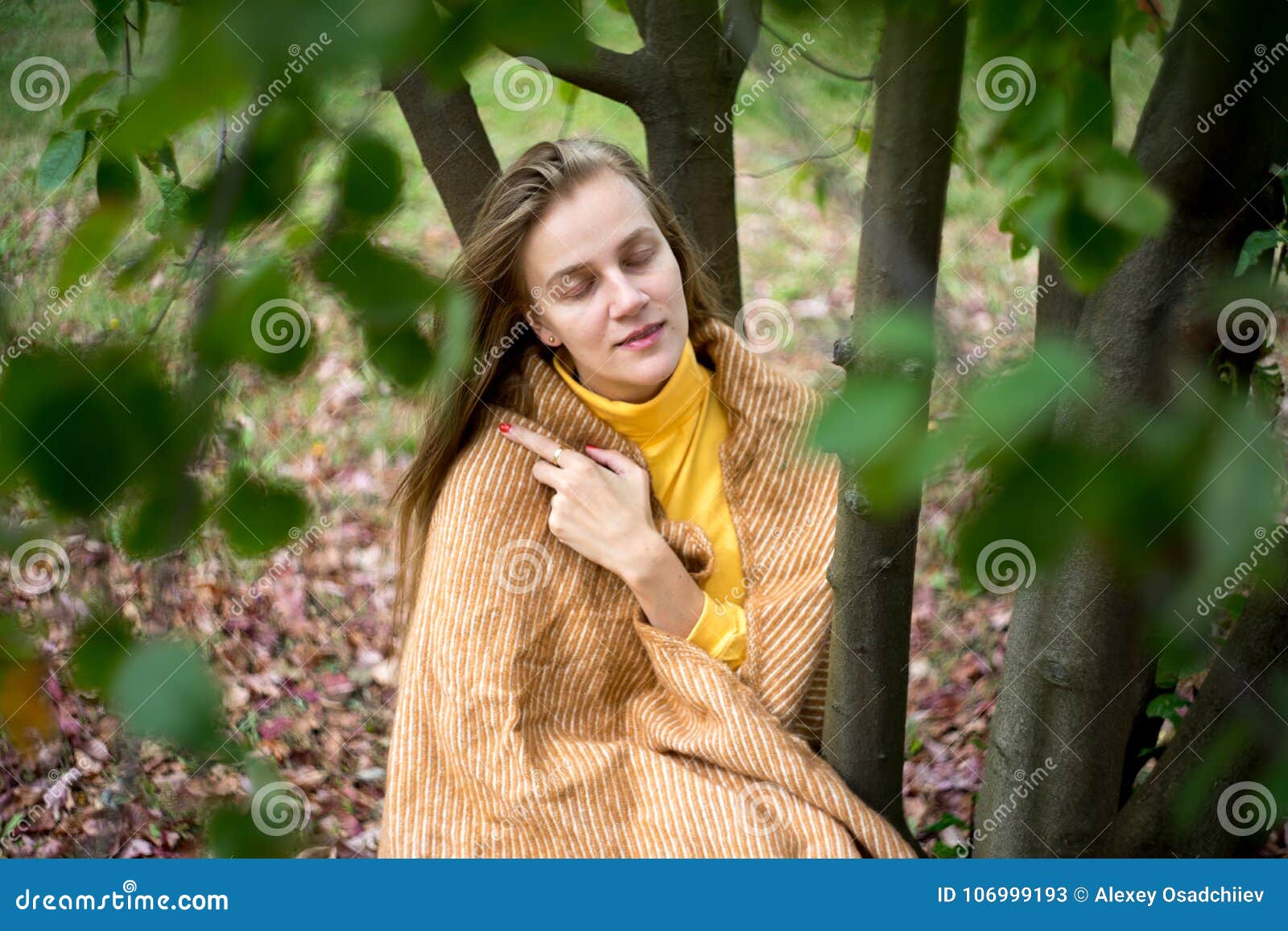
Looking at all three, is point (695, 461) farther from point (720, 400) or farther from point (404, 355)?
point (404, 355)

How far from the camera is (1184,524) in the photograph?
67 centimetres

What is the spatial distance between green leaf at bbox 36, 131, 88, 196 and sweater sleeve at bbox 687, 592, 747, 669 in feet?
3.00

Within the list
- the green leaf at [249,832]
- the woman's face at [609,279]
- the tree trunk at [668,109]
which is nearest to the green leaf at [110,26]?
the tree trunk at [668,109]

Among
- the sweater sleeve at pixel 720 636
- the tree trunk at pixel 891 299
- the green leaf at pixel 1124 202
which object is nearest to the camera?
the green leaf at pixel 1124 202

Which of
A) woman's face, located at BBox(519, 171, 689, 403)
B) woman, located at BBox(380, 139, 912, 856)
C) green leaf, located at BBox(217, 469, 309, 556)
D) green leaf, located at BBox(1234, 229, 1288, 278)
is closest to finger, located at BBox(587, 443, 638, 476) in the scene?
woman, located at BBox(380, 139, 912, 856)

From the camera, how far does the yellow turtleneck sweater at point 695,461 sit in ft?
5.35

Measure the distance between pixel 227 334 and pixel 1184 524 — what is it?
745 millimetres

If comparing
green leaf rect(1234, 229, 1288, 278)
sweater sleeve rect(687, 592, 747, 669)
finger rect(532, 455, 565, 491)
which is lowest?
sweater sleeve rect(687, 592, 747, 669)

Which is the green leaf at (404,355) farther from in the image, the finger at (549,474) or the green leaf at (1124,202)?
the green leaf at (1124,202)

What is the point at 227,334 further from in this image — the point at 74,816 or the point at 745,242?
the point at 745,242

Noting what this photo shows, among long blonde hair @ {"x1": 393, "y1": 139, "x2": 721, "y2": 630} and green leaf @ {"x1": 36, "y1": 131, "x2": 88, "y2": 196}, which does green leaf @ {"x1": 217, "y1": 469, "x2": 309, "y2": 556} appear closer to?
green leaf @ {"x1": 36, "y1": 131, "x2": 88, "y2": 196}

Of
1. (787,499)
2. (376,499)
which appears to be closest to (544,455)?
(787,499)

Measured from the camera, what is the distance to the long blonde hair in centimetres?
161

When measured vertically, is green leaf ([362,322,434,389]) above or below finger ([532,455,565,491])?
above
